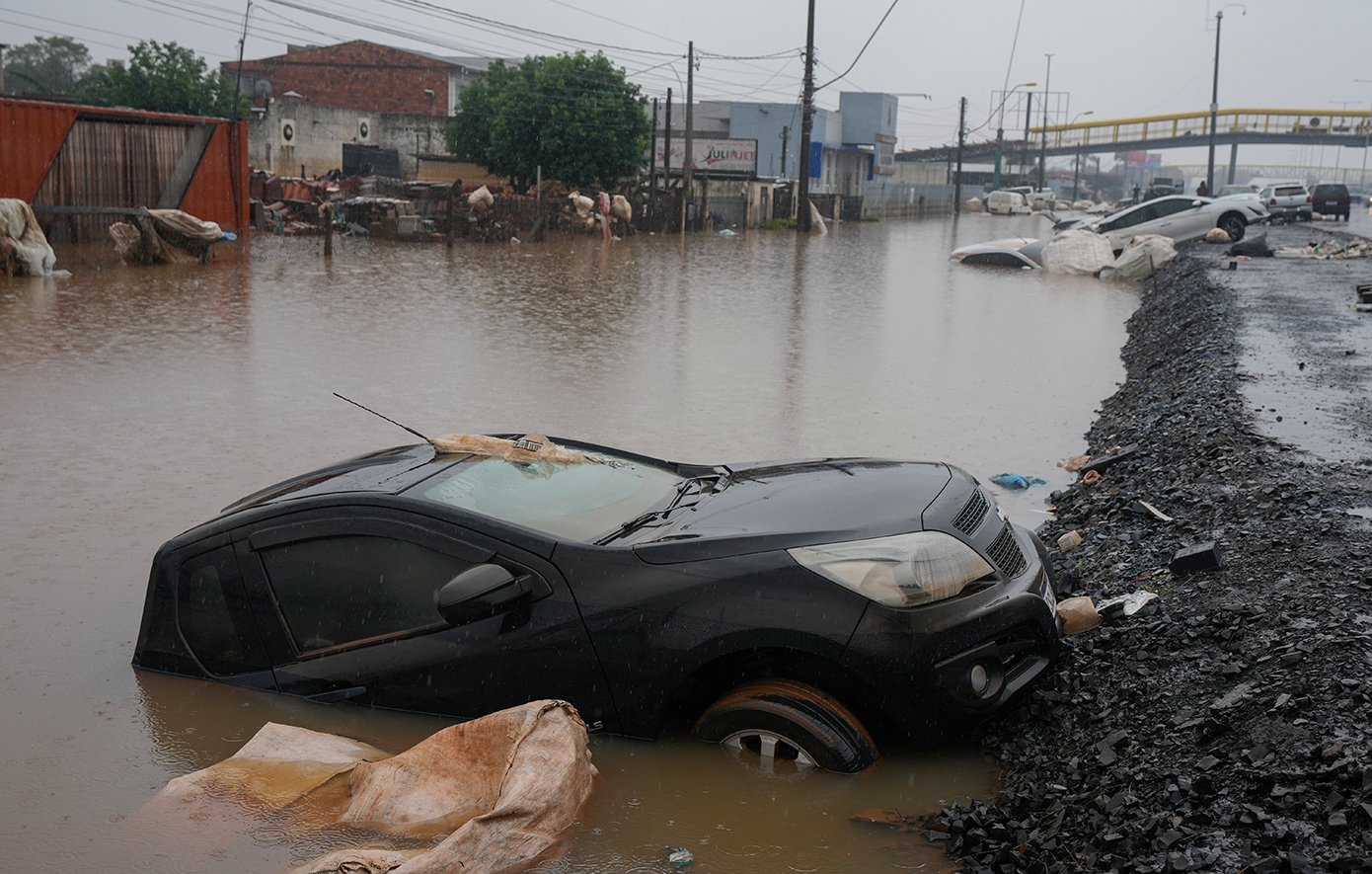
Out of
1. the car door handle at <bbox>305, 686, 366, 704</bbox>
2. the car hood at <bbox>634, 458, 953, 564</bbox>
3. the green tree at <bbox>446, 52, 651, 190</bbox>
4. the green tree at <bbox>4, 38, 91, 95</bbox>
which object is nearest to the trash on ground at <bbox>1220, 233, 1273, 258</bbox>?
the car hood at <bbox>634, 458, 953, 564</bbox>

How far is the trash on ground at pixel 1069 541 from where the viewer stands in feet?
21.0

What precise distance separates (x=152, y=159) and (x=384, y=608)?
26.2 m

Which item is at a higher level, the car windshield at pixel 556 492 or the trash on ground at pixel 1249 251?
the trash on ground at pixel 1249 251

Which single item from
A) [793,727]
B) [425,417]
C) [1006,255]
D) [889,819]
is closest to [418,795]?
[793,727]

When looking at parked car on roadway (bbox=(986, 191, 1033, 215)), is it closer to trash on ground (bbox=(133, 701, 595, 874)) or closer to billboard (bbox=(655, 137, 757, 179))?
billboard (bbox=(655, 137, 757, 179))

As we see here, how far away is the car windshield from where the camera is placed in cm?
429

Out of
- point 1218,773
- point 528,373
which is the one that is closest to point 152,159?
point 528,373

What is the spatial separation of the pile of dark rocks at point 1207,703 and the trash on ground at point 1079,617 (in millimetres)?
48

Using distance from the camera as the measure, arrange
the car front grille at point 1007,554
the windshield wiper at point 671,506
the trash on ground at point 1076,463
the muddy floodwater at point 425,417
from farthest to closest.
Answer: the trash on ground at point 1076,463
the windshield wiper at point 671,506
the car front grille at point 1007,554
the muddy floodwater at point 425,417

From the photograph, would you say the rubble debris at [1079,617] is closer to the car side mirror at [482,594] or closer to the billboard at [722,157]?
the car side mirror at [482,594]

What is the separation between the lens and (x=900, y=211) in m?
68.9

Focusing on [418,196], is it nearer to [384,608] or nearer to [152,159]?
[152,159]

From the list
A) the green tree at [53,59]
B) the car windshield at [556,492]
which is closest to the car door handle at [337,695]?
the car windshield at [556,492]

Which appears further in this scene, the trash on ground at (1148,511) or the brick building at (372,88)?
the brick building at (372,88)
